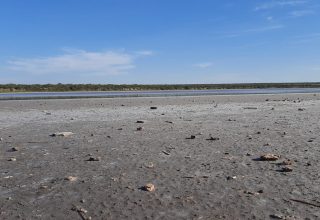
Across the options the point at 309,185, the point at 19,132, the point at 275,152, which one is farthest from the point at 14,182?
the point at 19,132

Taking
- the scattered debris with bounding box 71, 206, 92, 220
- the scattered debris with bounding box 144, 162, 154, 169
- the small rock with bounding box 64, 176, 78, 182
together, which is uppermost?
the small rock with bounding box 64, 176, 78, 182

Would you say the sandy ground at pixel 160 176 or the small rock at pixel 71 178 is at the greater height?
the small rock at pixel 71 178

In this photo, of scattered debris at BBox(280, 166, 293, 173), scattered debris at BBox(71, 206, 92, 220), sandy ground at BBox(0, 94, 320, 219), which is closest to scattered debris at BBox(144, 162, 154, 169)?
sandy ground at BBox(0, 94, 320, 219)

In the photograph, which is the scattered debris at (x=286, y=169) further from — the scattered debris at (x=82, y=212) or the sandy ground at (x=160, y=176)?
the scattered debris at (x=82, y=212)

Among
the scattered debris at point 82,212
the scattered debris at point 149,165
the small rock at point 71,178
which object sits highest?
the small rock at point 71,178

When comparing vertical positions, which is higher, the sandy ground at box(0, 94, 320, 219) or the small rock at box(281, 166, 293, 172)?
the small rock at box(281, 166, 293, 172)

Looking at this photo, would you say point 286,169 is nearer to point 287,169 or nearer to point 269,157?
point 287,169

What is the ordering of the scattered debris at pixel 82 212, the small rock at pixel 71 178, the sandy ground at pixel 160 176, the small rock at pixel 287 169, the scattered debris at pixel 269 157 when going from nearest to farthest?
the scattered debris at pixel 82 212, the sandy ground at pixel 160 176, the small rock at pixel 71 178, the small rock at pixel 287 169, the scattered debris at pixel 269 157

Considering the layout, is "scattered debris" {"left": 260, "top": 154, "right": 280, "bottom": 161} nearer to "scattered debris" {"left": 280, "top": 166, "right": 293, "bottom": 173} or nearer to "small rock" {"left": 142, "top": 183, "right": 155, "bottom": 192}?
"scattered debris" {"left": 280, "top": 166, "right": 293, "bottom": 173}

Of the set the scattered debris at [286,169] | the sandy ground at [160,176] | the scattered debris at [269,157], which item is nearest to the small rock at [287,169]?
the scattered debris at [286,169]

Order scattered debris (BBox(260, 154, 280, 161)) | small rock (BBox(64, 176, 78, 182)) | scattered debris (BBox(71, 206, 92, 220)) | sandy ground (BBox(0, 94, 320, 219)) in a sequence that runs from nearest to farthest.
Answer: scattered debris (BBox(71, 206, 92, 220)) < sandy ground (BBox(0, 94, 320, 219)) < small rock (BBox(64, 176, 78, 182)) < scattered debris (BBox(260, 154, 280, 161))

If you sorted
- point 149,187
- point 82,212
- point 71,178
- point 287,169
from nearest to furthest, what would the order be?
point 82,212, point 149,187, point 71,178, point 287,169

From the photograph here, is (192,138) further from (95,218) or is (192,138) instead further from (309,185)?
(95,218)

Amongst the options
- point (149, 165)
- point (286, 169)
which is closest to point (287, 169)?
point (286, 169)
